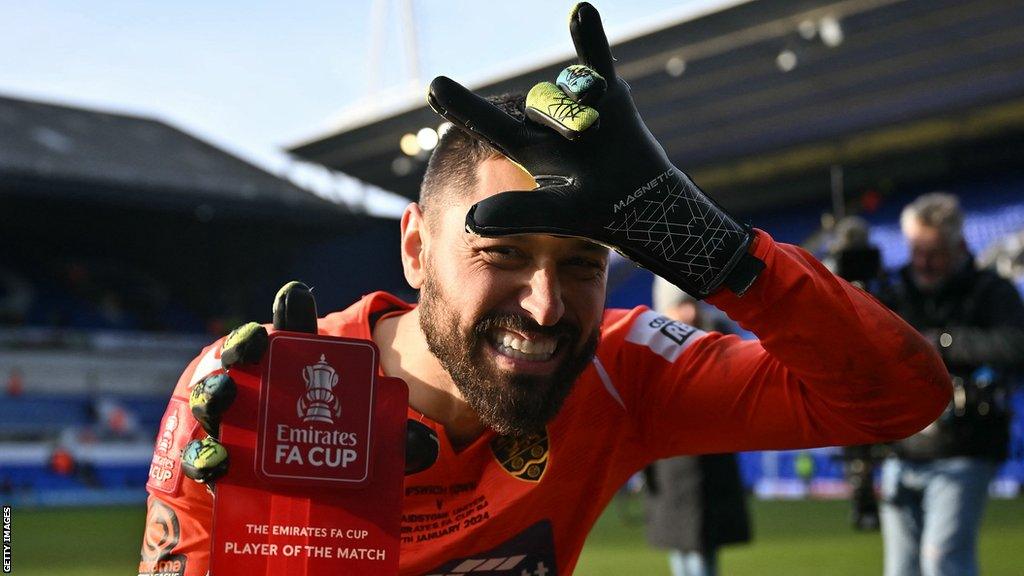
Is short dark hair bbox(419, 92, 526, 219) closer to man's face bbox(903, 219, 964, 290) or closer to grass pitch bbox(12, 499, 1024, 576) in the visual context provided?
man's face bbox(903, 219, 964, 290)

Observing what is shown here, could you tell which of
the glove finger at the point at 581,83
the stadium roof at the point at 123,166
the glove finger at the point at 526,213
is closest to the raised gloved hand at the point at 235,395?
the glove finger at the point at 526,213

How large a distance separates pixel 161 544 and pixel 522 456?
788mm

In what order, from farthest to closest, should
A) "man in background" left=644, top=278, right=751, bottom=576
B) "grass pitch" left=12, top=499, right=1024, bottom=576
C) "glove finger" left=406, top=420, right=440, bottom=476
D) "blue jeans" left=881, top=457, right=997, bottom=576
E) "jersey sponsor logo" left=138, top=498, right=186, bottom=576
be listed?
1. "grass pitch" left=12, top=499, right=1024, bottom=576
2. "man in background" left=644, top=278, right=751, bottom=576
3. "blue jeans" left=881, top=457, right=997, bottom=576
4. "jersey sponsor logo" left=138, top=498, right=186, bottom=576
5. "glove finger" left=406, top=420, right=440, bottom=476

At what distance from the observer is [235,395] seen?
170 cm

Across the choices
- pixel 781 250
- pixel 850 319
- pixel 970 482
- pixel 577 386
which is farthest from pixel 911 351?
pixel 970 482

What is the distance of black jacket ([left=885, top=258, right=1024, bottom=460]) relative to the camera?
14.7 feet

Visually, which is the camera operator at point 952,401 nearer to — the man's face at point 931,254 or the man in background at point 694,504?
the man's face at point 931,254

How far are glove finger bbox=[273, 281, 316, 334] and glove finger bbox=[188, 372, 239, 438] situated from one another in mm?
121

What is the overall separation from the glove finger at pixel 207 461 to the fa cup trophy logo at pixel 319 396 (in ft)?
0.44

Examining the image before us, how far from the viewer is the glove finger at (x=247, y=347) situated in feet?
5.56

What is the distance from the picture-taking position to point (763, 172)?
66.3ft

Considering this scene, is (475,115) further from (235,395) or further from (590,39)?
(235,395)

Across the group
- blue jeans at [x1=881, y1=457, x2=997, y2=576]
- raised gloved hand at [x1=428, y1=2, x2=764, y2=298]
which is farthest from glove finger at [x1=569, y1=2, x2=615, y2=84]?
blue jeans at [x1=881, y1=457, x2=997, y2=576]

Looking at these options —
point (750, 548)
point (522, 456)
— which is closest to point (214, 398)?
point (522, 456)
